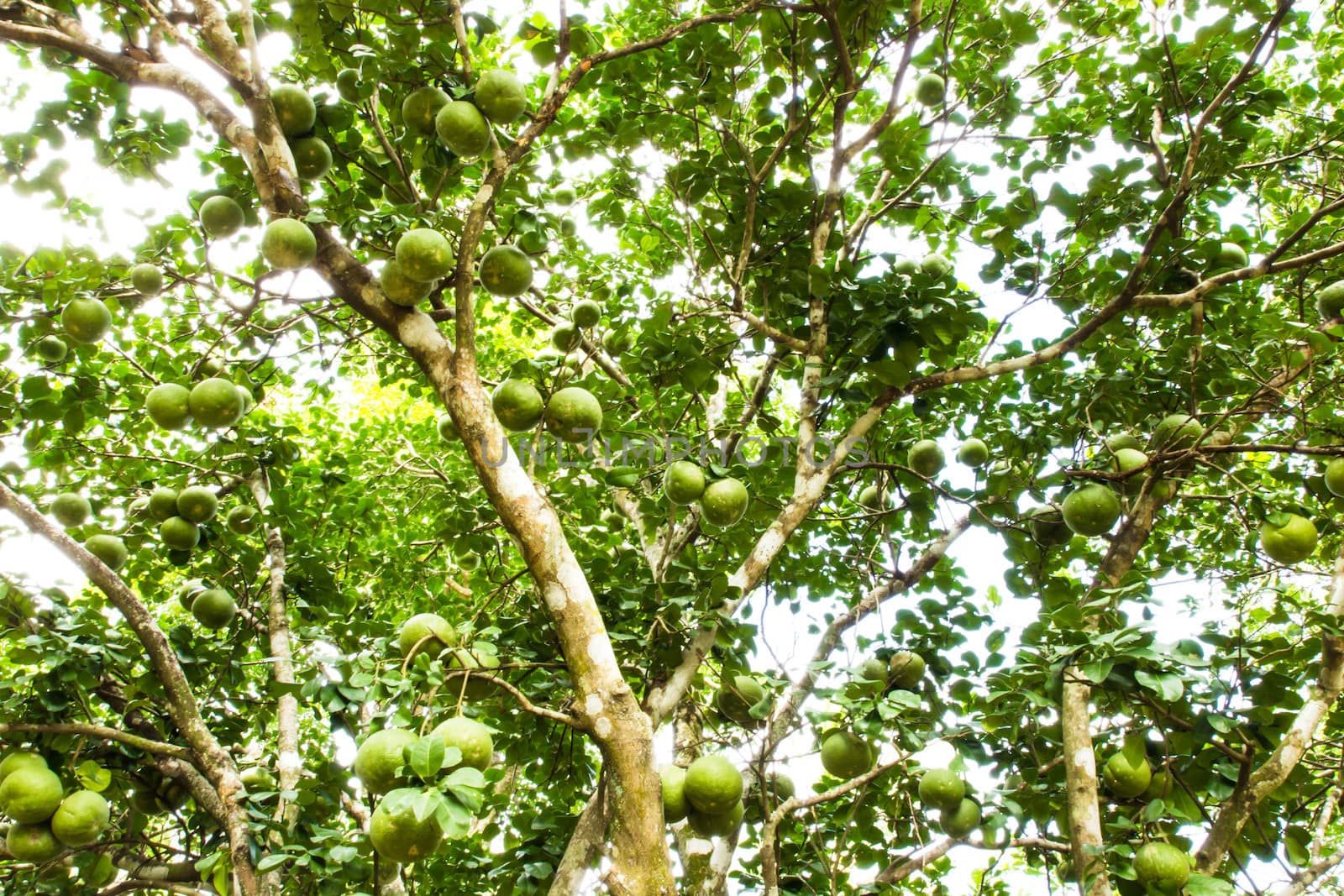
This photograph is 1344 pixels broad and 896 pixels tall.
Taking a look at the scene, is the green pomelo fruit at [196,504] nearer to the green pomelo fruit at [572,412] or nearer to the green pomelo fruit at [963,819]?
the green pomelo fruit at [572,412]

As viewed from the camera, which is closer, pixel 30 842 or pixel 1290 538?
pixel 30 842

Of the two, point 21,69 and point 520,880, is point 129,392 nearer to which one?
point 21,69

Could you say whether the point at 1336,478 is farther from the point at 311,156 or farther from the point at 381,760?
the point at 311,156

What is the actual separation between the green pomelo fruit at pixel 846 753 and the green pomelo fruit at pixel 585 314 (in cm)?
246

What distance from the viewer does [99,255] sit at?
4.05 m

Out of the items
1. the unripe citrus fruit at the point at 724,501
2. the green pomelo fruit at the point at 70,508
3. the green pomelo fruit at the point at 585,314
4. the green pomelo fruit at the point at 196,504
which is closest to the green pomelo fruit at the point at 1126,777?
the unripe citrus fruit at the point at 724,501

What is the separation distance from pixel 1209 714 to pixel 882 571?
1662mm

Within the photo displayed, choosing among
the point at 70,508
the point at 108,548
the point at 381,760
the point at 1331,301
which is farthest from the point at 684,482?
the point at 70,508

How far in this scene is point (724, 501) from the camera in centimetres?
329

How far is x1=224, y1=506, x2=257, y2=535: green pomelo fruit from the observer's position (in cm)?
462

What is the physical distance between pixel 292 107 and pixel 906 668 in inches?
136

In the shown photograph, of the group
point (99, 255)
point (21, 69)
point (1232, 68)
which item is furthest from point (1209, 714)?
point (21, 69)

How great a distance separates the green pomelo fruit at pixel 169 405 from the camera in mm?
3463

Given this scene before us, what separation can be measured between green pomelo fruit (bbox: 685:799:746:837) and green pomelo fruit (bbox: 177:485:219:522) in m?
2.87
